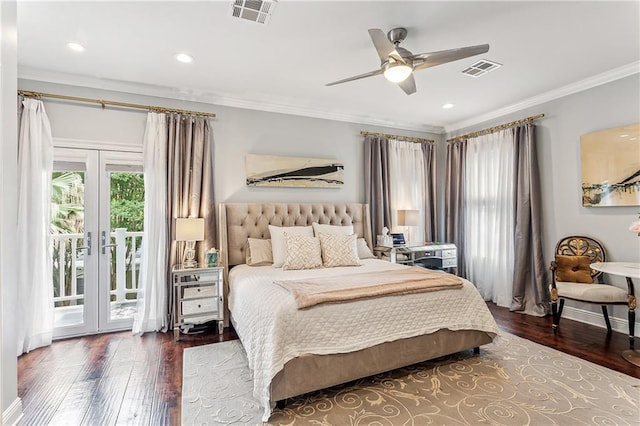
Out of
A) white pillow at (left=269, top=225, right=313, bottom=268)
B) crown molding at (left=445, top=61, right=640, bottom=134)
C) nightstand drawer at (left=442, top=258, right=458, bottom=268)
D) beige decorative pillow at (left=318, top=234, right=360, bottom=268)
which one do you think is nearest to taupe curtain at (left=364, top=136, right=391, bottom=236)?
nightstand drawer at (left=442, top=258, right=458, bottom=268)

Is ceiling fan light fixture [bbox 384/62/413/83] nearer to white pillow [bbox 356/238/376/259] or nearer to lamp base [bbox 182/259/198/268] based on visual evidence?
white pillow [bbox 356/238/376/259]

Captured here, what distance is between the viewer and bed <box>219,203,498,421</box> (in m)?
2.07

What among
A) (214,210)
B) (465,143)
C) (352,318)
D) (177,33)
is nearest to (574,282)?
(465,143)

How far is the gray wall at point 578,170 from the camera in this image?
3.38 m

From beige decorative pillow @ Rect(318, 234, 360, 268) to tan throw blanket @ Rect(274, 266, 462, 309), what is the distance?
2.21 ft

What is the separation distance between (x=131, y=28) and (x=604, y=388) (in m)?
4.64

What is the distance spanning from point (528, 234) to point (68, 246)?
5.63 meters

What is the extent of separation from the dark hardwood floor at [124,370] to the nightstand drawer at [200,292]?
45 cm

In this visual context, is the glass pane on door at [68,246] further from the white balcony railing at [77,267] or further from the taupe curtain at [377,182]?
the taupe curtain at [377,182]

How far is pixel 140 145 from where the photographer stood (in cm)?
367

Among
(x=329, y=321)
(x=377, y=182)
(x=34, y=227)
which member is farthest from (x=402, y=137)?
(x=34, y=227)

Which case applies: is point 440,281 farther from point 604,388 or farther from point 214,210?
point 214,210

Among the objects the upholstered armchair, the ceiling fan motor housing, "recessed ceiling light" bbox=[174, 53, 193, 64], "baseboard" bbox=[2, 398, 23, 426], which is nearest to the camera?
"baseboard" bbox=[2, 398, 23, 426]

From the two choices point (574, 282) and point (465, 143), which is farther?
point (465, 143)
